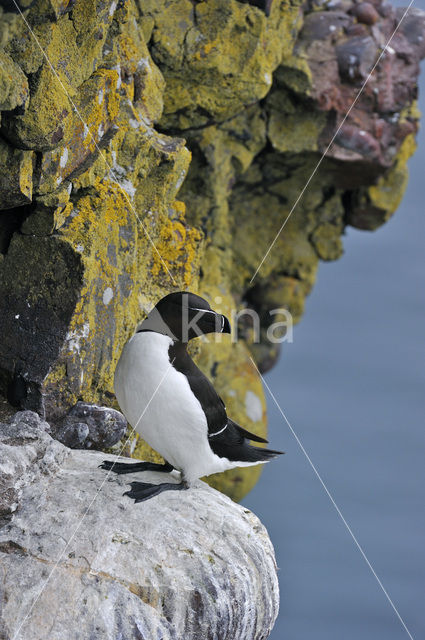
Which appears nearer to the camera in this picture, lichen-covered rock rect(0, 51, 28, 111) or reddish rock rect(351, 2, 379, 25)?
lichen-covered rock rect(0, 51, 28, 111)

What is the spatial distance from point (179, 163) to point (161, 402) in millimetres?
1869

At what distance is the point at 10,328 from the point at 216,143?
3334mm

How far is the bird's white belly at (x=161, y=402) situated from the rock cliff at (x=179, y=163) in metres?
0.58

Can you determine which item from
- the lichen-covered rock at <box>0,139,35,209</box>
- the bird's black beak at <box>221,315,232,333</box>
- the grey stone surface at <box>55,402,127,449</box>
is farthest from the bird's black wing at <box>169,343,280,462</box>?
the lichen-covered rock at <box>0,139,35,209</box>

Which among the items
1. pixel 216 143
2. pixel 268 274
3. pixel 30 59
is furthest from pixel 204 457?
pixel 268 274

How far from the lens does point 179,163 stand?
464 cm

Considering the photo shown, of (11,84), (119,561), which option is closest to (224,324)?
(119,561)

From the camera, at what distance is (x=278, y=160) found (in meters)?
7.62

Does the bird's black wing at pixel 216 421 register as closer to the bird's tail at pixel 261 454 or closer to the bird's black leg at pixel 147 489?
the bird's tail at pixel 261 454

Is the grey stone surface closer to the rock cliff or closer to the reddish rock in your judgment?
the rock cliff

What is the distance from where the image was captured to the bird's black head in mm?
3137

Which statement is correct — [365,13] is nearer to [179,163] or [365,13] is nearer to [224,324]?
[179,163]

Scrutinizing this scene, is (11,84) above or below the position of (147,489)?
above

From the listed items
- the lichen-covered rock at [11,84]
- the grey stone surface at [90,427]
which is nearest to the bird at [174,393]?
the grey stone surface at [90,427]
